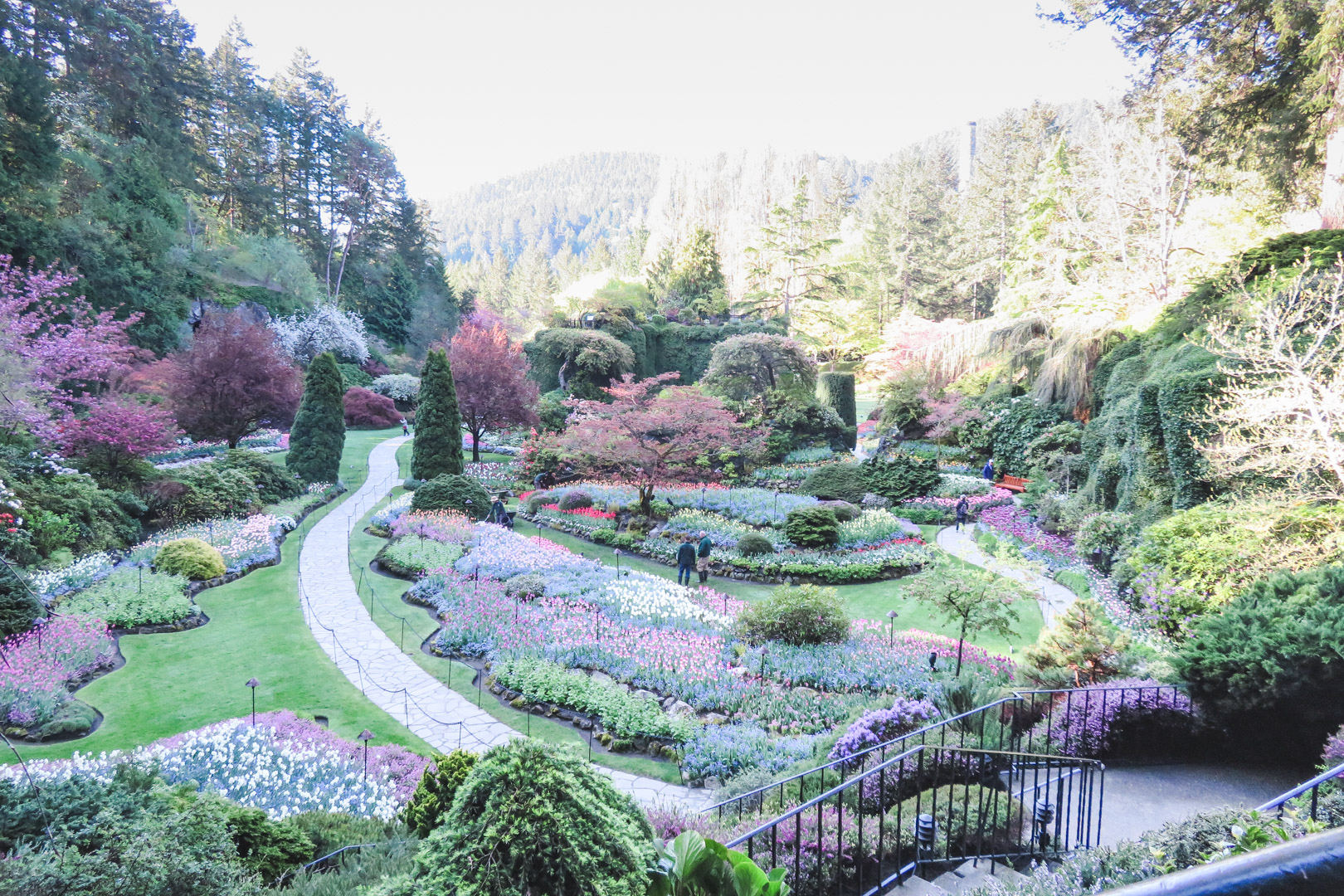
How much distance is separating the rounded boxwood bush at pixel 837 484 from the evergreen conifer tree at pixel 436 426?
1052 cm

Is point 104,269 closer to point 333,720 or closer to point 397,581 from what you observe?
point 397,581

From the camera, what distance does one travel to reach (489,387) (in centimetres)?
2314

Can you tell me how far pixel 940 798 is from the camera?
5.44 m

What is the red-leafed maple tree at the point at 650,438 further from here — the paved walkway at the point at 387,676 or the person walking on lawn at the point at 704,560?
the paved walkway at the point at 387,676

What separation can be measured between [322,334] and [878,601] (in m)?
30.2

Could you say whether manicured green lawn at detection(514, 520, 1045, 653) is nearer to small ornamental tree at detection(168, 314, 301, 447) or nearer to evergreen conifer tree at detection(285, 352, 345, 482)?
evergreen conifer tree at detection(285, 352, 345, 482)

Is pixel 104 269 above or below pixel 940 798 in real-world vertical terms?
above

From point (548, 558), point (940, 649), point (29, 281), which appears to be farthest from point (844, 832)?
point (29, 281)

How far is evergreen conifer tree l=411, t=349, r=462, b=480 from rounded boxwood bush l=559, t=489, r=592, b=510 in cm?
339

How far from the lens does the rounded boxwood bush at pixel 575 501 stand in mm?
18297

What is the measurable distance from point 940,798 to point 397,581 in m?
10.7

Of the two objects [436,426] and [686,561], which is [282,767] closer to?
[686,561]

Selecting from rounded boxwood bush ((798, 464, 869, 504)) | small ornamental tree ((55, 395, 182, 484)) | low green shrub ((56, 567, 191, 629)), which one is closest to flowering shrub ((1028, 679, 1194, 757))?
low green shrub ((56, 567, 191, 629))

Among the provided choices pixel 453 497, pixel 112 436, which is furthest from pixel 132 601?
pixel 453 497
